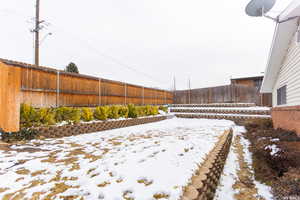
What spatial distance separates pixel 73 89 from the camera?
655cm

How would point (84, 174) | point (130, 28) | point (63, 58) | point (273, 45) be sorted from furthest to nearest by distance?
point (63, 58) → point (130, 28) → point (273, 45) → point (84, 174)

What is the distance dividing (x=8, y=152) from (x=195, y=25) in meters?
13.2

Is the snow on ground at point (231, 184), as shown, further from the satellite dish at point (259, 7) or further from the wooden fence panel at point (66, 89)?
the wooden fence panel at point (66, 89)

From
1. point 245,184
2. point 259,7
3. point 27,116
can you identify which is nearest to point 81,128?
point 27,116

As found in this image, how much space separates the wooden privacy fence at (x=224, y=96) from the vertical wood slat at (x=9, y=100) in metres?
13.8

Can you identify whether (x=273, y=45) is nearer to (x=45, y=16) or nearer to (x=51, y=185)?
(x=51, y=185)

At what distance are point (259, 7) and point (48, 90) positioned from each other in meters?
7.69

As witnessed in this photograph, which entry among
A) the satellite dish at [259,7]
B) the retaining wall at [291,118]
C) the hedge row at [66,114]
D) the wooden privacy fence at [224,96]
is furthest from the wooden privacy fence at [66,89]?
the retaining wall at [291,118]

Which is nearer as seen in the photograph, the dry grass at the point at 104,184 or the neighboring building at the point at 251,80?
the dry grass at the point at 104,184

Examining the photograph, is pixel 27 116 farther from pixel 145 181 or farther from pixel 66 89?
pixel 145 181

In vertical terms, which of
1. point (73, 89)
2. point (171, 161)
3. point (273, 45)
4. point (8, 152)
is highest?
point (273, 45)

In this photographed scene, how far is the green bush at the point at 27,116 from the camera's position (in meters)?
4.18

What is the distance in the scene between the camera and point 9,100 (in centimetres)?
387

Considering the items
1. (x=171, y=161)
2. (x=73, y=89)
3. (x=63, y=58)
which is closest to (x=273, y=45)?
(x=171, y=161)
